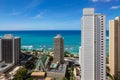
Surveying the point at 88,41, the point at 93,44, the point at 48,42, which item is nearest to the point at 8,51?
the point at 88,41

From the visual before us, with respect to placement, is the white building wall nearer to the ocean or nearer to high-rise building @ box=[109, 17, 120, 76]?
high-rise building @ box=[109, 17, 120, 76]

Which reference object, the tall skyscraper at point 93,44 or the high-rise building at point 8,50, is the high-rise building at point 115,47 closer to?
the tall skyscraper at point 93,44

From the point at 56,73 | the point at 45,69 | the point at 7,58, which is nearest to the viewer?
the point at 56,73

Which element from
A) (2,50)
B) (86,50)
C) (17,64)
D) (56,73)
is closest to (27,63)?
(17,64)

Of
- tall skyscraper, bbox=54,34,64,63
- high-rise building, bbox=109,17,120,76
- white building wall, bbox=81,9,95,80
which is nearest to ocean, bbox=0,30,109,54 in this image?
tall skyscraper, bbox=54,34,64,63

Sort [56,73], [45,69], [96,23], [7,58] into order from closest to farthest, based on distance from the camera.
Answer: [96,23]
[56,73]
[45,69]
[7,58]

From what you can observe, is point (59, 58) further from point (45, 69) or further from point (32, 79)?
point (32, 79)

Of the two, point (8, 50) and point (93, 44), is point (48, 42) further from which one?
point (93, 44)
